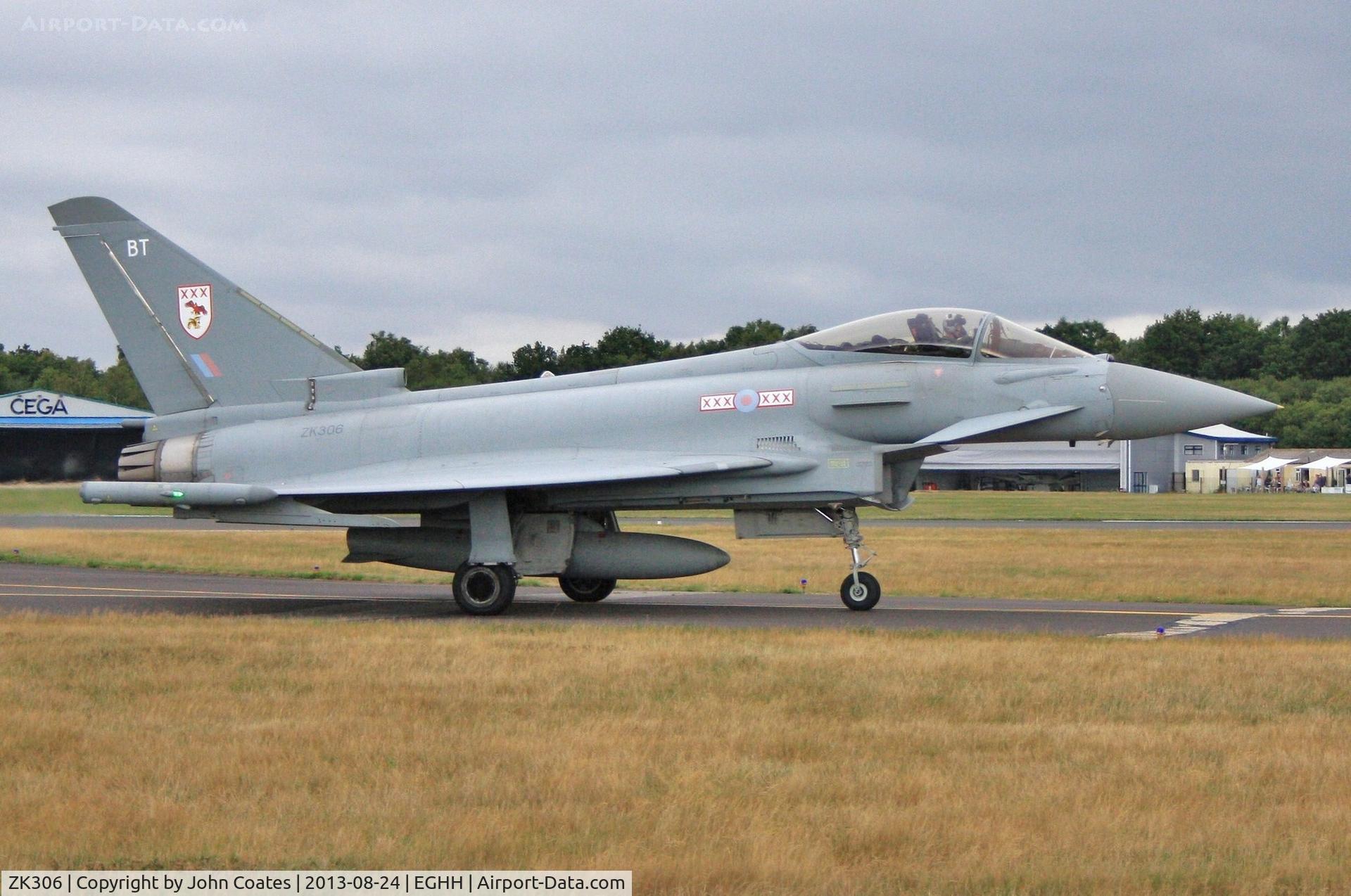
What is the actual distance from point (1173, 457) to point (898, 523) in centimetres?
5308

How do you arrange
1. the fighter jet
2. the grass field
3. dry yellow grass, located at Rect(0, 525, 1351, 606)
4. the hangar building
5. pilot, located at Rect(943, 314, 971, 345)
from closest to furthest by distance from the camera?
the fighter jet → pilot, located at Rect(943, 314, 971, 345) → dry yellow grass, located at Rect(0, 525, 1351, 606) → the grass field → the hangar building

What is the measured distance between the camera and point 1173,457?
87125mm

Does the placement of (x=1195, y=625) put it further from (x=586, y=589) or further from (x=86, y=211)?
(x=86, y=211)

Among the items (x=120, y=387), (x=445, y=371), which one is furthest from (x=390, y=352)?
(x=120, y=387)

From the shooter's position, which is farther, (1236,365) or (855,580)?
(1236,365)

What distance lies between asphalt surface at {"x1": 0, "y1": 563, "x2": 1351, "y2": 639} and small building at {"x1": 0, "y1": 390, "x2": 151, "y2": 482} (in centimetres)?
5215

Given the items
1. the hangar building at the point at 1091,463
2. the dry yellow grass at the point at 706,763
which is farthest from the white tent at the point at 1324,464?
the dry yellow grass at the point at 706,763

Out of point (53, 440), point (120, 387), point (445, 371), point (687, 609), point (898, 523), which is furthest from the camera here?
point (120, 387)

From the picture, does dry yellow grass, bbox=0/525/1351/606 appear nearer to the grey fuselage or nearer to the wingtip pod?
the grey fuselage

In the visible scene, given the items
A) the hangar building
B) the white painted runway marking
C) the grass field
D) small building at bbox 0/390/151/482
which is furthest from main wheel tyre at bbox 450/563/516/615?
the hangar building

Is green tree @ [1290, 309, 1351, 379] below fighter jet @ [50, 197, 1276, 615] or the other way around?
the other way around

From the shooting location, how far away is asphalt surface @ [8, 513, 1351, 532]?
37.1 metres

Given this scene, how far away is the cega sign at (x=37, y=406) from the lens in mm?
69250

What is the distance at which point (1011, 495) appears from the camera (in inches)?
2822
